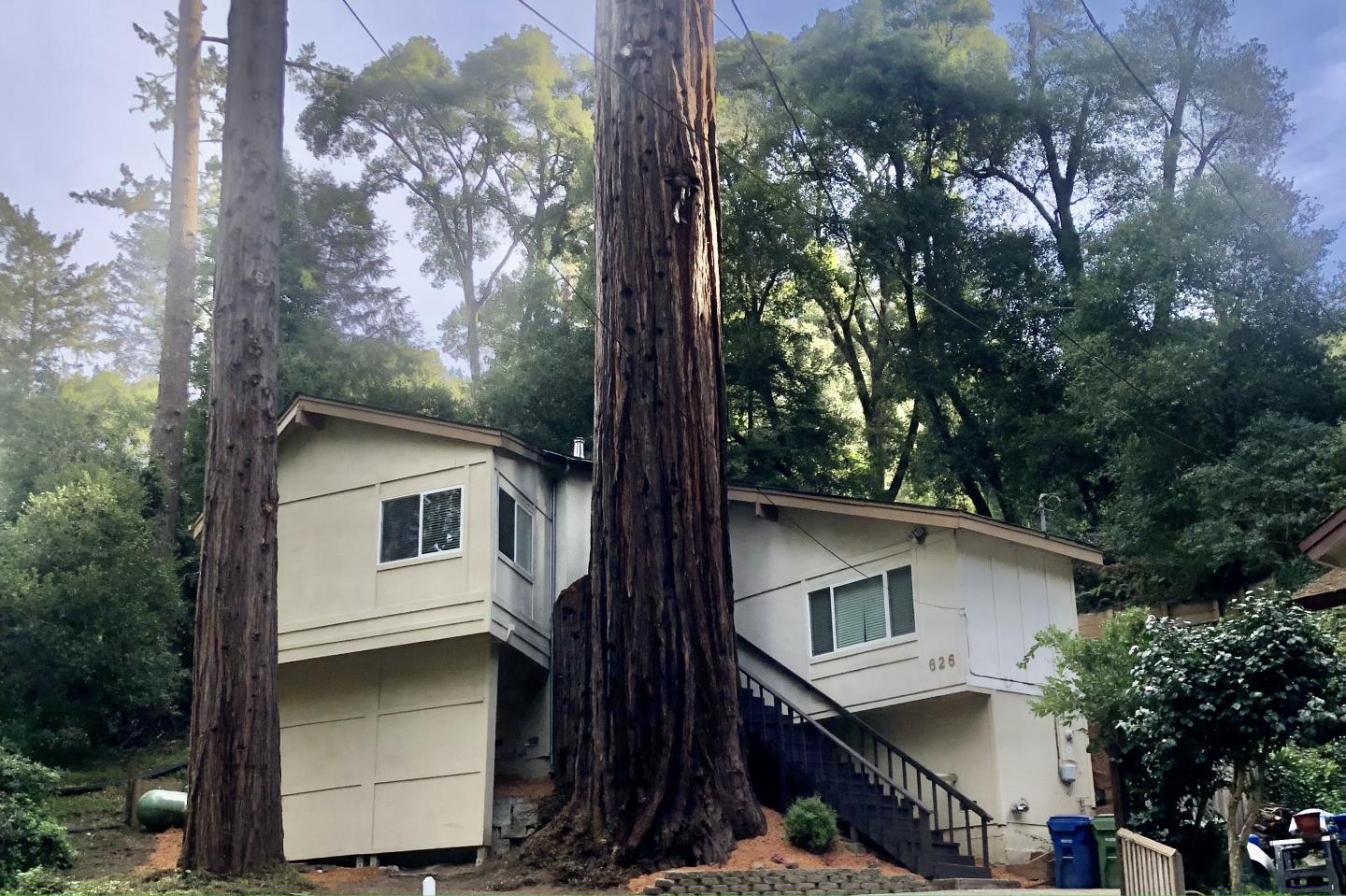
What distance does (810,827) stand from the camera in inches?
543

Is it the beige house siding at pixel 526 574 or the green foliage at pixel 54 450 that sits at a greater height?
the green foliage at pixel 54 450

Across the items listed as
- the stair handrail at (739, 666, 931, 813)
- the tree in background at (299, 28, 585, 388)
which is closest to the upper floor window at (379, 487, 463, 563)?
the stair handrail at (739, 666, 931, 813)

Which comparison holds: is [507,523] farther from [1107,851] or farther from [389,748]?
[1107,851]

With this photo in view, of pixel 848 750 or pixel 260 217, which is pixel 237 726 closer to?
pixel 260 217

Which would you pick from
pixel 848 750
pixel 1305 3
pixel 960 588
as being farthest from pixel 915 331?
pixel 1305 3

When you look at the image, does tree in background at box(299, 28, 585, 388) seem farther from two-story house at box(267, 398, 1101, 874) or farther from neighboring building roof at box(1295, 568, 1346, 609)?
neighboring building roof at box(1295, 568, 1346, 609)

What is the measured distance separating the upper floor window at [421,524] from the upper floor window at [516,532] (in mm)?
667

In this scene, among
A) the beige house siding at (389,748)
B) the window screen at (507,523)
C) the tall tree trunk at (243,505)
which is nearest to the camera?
the tall tree trunk at (243,505)

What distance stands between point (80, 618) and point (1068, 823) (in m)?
14.6

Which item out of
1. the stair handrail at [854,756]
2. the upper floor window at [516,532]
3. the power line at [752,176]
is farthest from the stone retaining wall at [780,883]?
the upper floor window at [516,532]

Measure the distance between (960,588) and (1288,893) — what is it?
25.3 feet

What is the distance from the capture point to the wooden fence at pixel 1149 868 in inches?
320

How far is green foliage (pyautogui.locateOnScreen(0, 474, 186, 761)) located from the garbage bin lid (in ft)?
44.9

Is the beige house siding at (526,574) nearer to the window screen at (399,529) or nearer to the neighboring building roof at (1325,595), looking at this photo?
the window screen at (399,529)
